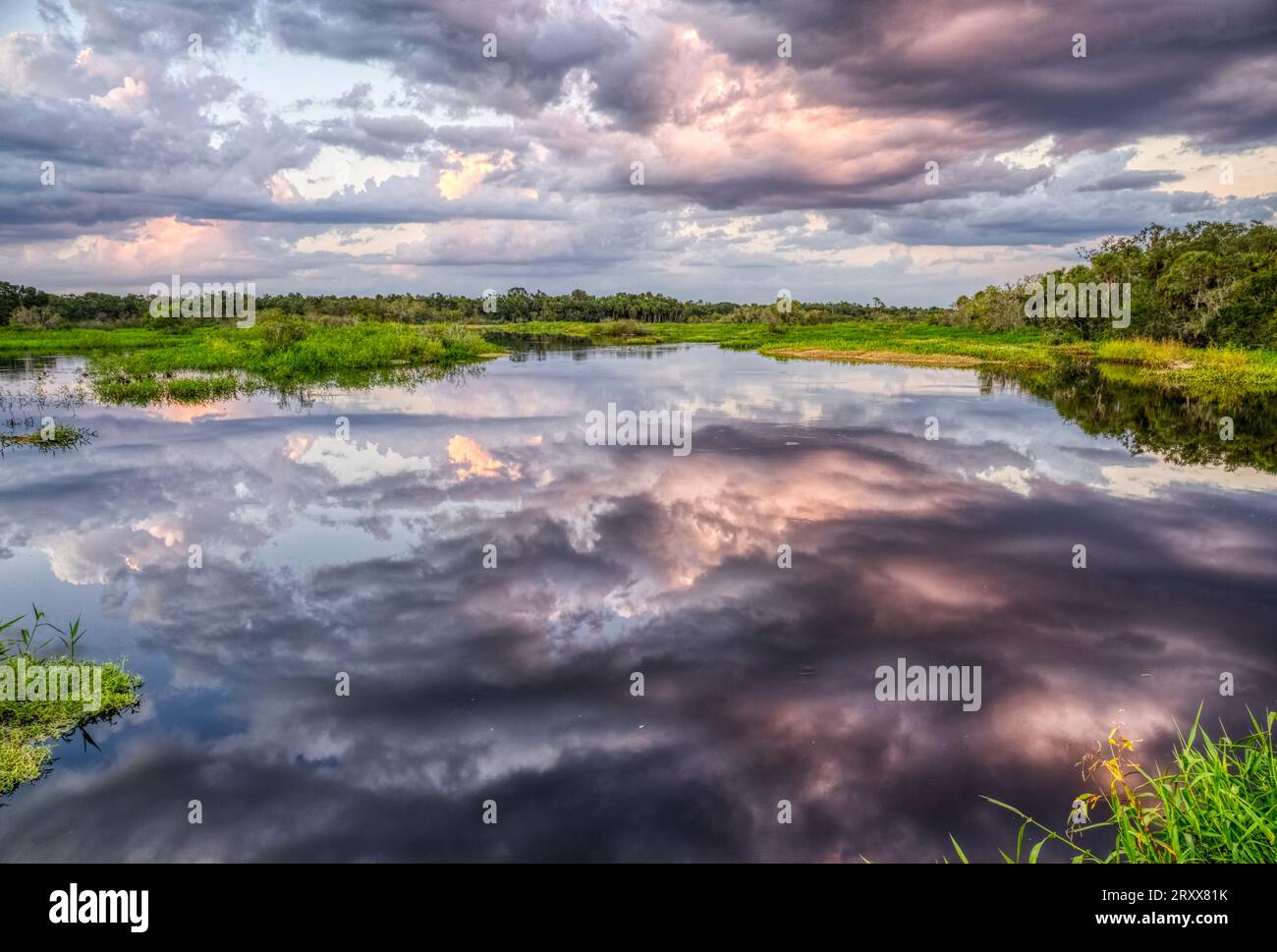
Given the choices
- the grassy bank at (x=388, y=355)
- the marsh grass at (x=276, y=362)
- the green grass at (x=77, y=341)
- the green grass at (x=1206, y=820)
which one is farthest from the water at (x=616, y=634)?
the green grass at (x=77, y=341)

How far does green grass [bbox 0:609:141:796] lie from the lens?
24.4 feet

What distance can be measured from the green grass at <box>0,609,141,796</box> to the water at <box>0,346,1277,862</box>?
287 millimetres

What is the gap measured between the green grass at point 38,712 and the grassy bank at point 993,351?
44513mm

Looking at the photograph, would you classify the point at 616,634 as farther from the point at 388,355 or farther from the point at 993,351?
the point at 993,351

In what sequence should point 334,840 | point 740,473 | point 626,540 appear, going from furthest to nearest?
1. point 740,473
2. point 626,540
3. point 334,840

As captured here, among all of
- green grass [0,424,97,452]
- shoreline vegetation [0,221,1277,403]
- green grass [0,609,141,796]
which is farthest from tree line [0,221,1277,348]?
green grass [0,609,141,796]

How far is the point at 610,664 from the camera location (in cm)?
963

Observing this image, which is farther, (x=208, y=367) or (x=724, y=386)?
(x=208, y=367)

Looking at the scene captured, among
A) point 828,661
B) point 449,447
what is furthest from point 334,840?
point 449,447

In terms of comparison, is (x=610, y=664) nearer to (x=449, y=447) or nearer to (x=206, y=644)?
(x=206, y=644)

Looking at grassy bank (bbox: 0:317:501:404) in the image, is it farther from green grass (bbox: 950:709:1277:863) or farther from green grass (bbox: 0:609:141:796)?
green grass (bbox: 950:709:1277:863)

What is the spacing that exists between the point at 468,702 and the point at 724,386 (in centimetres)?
3460

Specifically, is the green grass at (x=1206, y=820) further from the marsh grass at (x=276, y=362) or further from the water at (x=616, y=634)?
the marsh grass at (x=276, y=362)

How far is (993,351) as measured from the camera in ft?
212
